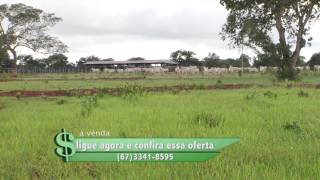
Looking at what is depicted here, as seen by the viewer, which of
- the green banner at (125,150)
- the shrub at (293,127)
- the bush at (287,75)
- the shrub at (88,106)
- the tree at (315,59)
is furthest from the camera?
the tree at (315,59)

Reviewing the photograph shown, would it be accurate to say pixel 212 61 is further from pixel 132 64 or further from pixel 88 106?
pixel 88 106

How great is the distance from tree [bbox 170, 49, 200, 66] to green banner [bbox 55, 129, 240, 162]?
341 ft

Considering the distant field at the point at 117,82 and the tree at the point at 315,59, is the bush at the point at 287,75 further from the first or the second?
the tree at the point at 315,59

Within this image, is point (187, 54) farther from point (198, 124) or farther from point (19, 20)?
point (198, 124)

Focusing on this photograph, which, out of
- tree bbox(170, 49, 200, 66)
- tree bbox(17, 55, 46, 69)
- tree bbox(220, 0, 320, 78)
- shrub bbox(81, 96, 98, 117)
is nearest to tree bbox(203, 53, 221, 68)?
tree bbox(170, 49, 200, 66)

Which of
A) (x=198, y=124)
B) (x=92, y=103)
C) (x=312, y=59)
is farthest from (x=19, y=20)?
(x=198, y=124)

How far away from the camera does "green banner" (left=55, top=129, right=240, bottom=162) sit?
541 cm

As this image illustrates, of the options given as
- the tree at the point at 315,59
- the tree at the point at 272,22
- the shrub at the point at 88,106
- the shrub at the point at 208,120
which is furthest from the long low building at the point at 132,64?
the shrub at the point at 208,120

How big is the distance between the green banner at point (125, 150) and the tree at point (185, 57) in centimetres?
10390

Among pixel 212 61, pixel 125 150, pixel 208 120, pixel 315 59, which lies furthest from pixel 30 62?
pixel 125 150

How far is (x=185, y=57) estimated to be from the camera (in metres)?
112

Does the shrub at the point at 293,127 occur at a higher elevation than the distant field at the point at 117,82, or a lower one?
higher

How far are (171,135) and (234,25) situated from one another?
34.7 metres

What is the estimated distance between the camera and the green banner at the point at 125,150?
5.41 m
